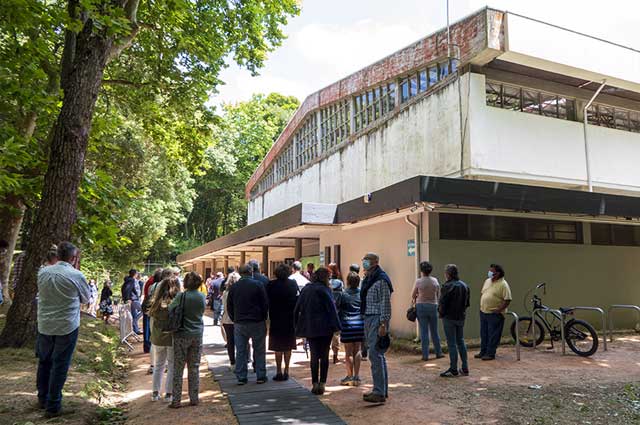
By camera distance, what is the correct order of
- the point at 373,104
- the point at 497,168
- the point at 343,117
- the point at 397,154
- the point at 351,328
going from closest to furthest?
the point at 351,328, the point at 497,168, the point at 397,154, the point at 373,104, the point at 343,117

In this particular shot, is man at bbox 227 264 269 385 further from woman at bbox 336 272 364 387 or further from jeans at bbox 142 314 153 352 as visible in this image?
jeans at bbox 142 314 153 352

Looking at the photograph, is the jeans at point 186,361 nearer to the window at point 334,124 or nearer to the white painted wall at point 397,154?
the white painted wall at point 397,154

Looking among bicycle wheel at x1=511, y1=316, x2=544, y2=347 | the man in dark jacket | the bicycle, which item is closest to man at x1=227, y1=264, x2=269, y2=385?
the man in dark jacket

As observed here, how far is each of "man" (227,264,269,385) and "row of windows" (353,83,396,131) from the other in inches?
432

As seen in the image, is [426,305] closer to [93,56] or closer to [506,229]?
[506,229]

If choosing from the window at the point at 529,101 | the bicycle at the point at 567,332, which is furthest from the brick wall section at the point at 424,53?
the bicycle at the point at 567,332

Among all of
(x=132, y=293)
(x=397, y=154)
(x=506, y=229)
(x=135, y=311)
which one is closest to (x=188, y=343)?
(x=132, y=293)

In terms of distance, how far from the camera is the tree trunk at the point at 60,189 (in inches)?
323

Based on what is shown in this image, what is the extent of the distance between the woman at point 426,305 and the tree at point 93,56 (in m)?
6.38

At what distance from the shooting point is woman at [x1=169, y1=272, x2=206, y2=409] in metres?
5.95

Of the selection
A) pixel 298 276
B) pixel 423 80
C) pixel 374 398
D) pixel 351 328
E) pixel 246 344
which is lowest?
pixel 374 398

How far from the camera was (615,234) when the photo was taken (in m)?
12.5

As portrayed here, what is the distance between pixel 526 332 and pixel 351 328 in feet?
16.3

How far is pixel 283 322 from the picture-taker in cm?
721
